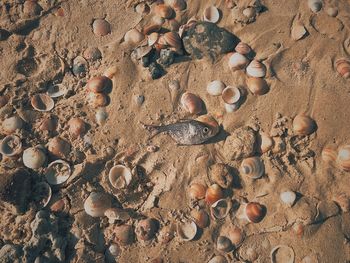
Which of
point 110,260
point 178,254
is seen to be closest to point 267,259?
point 178,254

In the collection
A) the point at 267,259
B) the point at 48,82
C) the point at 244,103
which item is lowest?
the point at 267,259

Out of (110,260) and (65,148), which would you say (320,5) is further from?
(110,260)

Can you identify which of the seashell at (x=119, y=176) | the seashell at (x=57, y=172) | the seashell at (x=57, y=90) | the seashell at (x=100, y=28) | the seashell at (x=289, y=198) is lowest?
the seashell at (x=289, y=198)

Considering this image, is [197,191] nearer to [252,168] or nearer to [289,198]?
[252,168]

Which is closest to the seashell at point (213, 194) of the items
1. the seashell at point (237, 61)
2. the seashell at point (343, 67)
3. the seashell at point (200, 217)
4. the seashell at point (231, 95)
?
the seashell at point (200, 217)

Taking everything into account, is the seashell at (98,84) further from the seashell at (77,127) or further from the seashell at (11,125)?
the seashell at (11,125)

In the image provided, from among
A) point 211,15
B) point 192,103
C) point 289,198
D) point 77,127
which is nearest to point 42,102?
point 77,127
